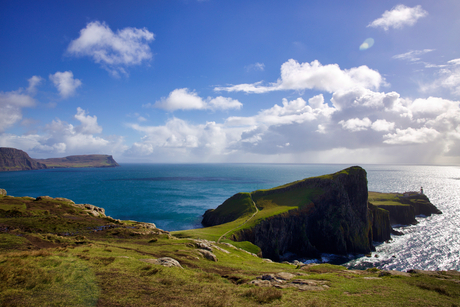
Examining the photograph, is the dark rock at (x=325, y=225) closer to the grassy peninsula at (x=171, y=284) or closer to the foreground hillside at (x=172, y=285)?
the grassy peninsula at (x=171, y=284)

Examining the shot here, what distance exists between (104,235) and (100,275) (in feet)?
80.0

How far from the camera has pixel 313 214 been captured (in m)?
83.9

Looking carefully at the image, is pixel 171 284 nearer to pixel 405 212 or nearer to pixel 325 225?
pixel 325 225

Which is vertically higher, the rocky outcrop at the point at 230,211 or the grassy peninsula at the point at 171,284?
the grassy peninsula at the point at 171,284

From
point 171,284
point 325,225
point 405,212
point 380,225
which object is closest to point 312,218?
point 325,225

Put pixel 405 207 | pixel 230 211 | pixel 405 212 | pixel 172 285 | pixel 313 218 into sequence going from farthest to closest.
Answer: pixel 405 207
pixel 405 212
pixel 230 211
pixel 313 218
pixel 172 285

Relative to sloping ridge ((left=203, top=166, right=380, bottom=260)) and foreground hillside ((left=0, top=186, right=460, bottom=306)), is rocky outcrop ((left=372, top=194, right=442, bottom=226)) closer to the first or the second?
sloping ridge ((left=203, top=166, right=380, bottom=260))

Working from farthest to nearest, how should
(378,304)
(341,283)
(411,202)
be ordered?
(411,202), (341,283), (378,304)

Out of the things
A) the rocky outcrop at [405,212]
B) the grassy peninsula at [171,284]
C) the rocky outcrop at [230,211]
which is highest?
the grassy peninsula at [171,284]

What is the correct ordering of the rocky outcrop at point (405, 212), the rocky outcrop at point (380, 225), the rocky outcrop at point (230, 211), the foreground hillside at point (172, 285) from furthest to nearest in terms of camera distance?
the rocky outcrop at point (405, 212), the rocky outcrop at point (380, 225), the rocky outcrop at point (230, 211), the foreground hillside at point (172, 285)

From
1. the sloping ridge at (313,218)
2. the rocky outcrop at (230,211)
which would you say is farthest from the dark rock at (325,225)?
the rocky outcrop at (230,211)

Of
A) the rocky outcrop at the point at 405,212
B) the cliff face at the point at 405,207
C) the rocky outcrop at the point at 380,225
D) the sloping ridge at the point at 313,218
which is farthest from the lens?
the cliff face at the point at 405,207

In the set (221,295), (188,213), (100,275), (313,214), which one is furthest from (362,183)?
(100,275)

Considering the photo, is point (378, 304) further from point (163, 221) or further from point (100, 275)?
point (163, 221)
